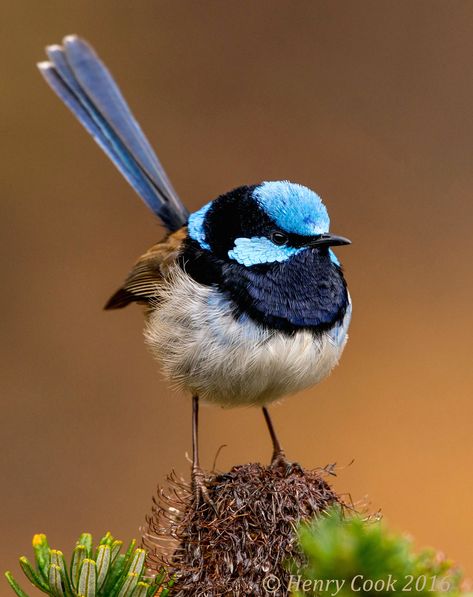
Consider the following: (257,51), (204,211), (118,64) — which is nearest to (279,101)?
(257,51)

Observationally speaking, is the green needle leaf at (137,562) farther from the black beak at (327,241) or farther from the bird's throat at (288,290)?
the black beak at (327,241)

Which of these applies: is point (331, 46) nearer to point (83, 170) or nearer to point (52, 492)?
point (83, 170)

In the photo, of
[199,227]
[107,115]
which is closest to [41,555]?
[199,227]

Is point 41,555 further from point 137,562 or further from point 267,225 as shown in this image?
point 267,225

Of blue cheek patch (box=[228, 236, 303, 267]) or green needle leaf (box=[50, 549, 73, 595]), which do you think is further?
blue cheek patch (box=[228, 236, 303, 267])

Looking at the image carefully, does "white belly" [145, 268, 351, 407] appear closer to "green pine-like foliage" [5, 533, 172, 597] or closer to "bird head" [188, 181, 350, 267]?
"bird head" [188, 181, 350, 267]

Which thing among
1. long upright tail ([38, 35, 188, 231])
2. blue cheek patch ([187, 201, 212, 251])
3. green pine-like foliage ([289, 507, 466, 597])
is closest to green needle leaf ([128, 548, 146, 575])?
green pine-like foliage ([289, 507, 466, 597])

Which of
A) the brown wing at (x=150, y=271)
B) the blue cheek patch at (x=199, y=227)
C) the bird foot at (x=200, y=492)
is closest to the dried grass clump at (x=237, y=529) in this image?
the bird foot at (x=200, y=492)
